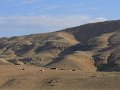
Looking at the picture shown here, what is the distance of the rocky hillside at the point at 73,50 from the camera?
63559 millimetres

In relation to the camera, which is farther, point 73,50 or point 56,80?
point 73,50

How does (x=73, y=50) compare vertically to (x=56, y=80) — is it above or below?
below

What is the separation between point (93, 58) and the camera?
2729 inches

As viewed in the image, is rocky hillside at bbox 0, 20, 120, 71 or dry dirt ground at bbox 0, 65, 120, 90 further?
rocky hillside at bbox 0, 20, 120, 71

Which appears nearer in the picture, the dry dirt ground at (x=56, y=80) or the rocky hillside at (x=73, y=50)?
the dry dirt ground at (x=56, y=80)

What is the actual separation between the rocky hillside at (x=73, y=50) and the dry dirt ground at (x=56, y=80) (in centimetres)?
1379

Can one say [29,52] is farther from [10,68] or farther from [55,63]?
[10,68]

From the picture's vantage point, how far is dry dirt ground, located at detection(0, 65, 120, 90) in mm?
37525

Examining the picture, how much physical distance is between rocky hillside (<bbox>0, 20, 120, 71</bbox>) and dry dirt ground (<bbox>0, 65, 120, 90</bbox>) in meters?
13.8

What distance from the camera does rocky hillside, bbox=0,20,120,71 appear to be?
6356 cm

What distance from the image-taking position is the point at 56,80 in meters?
40.0

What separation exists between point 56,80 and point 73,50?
4660cm

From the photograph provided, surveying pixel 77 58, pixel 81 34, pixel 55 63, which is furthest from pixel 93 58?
pixel 81 34

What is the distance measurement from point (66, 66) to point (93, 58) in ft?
33.6
